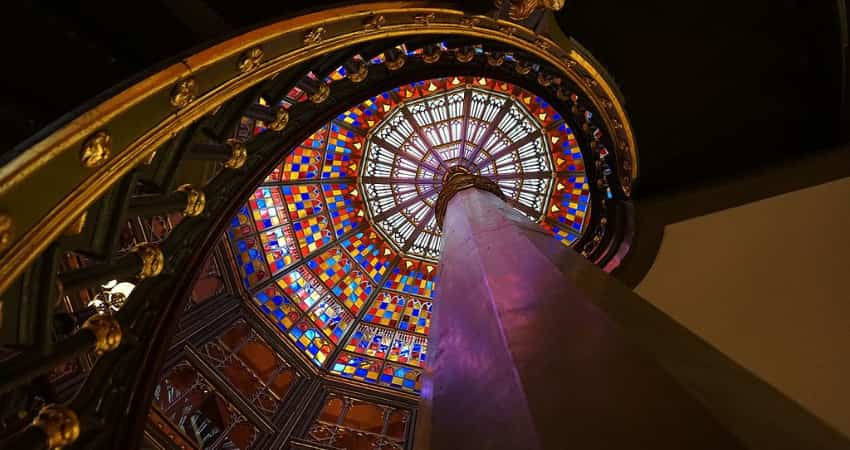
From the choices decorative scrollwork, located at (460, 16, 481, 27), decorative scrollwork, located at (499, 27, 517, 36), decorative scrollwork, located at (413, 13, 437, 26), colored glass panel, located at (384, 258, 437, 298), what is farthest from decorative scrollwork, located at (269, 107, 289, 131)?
colored glass panel, located at (384, 258, 437, 298)

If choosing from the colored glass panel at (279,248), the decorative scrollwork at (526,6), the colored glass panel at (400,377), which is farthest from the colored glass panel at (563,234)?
the decorative scrollwork at (526,6)

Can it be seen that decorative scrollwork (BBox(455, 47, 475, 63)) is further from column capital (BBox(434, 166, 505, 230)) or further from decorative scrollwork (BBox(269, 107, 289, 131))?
column capital (BBox(434, 166, 505, 230))

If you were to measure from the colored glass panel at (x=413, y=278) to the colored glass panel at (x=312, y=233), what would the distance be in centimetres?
186

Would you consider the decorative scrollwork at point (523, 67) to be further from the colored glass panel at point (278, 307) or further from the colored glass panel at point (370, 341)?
the colored glass panel at point (370, 341)

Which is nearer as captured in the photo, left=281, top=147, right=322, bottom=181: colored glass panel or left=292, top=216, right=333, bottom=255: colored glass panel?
left=281, top=147, right=322, bottom=181: colored glass panel

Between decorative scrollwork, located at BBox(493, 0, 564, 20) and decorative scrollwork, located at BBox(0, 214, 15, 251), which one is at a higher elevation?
decorative scrollwork, located at BBox(493, 0, 564, 20)

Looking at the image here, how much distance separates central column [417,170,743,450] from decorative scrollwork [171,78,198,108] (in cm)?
134

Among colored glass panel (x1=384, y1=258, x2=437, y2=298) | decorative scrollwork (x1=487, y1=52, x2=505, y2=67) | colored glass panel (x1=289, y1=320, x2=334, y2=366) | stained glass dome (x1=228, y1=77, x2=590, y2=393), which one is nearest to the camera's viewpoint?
decorative scrollwork (x1=487, y1=52, x2=505, y2=67)

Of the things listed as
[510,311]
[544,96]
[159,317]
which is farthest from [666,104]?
[159,317]

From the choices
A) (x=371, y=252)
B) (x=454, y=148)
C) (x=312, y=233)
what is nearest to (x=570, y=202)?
(x=454, y=148)

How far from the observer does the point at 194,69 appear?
5.26 feet

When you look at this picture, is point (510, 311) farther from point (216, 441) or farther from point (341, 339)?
point (341, 339)

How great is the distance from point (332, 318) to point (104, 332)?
8335 millimetres

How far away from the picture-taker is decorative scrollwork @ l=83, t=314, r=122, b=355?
1.65 metres
